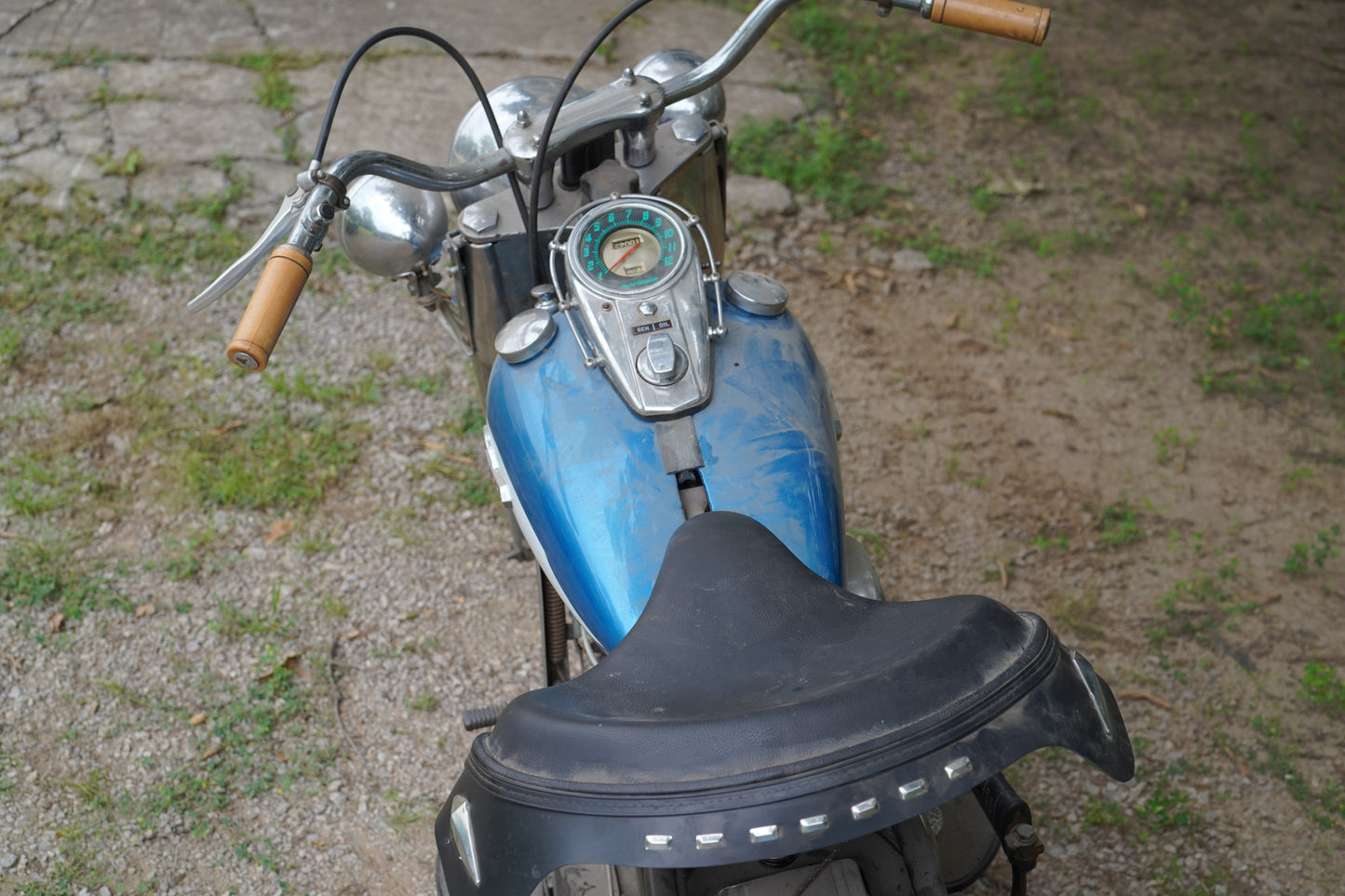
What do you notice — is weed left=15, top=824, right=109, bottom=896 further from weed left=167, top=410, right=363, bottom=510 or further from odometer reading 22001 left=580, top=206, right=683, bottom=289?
odometer reading 22001 left=580, top=206, right=683, bottom=289

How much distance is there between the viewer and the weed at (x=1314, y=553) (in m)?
2.87

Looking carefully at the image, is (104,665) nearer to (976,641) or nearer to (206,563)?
(206,563)

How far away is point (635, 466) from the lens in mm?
1483

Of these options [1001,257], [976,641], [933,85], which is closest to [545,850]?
[976,641]

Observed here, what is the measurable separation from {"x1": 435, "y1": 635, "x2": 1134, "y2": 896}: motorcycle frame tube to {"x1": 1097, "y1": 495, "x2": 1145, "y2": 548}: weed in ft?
6.41

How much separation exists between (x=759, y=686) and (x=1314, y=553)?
8.14 ft

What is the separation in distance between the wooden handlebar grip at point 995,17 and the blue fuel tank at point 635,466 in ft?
1.93

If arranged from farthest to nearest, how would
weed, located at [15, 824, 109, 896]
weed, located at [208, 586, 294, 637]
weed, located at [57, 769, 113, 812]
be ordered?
weed, located at [208, 586, 294, 637] → weed, located at [57, 769, 113, 812] → weed, located at [15, 824, 109, 896]

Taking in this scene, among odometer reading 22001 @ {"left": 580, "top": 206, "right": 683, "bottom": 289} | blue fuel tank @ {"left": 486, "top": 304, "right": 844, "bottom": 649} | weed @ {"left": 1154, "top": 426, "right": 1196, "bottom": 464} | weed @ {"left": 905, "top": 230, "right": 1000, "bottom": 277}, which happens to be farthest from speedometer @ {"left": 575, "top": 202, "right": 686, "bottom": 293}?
weed @ {"left": 905, "top": 230, "right": 1000, "bottom": 277}

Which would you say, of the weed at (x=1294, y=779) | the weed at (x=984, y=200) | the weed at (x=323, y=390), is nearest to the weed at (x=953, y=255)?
the weed at (x=984, y=200)

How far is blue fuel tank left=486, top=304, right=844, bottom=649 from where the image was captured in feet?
4.79

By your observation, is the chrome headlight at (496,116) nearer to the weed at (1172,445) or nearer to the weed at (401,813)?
the weed at (401,813)

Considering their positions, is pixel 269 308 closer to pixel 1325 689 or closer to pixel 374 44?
pixel 374 44

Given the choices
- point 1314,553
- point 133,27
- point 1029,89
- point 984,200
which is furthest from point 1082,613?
point 133,27
